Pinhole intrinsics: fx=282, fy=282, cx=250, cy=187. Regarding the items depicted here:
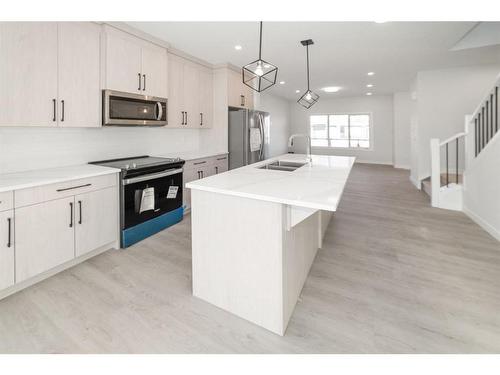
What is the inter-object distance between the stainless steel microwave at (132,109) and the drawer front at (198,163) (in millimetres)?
654

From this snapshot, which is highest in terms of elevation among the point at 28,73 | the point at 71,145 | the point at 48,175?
the point at 28,73

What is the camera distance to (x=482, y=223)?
366 cm

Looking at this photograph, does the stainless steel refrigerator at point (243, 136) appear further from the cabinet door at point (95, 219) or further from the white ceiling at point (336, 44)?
the cabinet door at point (95, 219)

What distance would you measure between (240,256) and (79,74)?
7.99 feet

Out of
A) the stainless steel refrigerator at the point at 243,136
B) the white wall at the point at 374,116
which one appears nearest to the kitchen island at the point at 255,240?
the stainless steel refrigerator at the point at 243,136

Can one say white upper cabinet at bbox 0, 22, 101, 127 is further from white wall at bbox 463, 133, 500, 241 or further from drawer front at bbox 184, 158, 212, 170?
white wall at bbox 463, 133, 500, 241

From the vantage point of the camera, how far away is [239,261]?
186 cm

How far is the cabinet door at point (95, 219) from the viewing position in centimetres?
262

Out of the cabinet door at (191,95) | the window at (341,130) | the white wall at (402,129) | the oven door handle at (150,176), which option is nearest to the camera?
the oven door handle at (150,176)

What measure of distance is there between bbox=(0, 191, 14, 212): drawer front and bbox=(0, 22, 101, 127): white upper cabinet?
1.97 ft

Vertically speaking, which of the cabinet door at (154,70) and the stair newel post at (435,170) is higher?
the cabinet door at (154,70)

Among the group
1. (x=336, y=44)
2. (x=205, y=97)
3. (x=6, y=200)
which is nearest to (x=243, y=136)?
(x=205, y=97)

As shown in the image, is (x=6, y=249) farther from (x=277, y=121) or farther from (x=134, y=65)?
(x=277, y=121)
